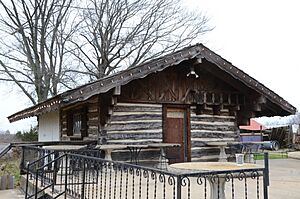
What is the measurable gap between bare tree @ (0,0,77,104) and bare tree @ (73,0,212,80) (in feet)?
7.93

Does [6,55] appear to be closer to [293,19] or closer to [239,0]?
[239,0]

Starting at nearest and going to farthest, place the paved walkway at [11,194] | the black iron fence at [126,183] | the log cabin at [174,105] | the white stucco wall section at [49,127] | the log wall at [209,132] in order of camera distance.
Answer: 1. the black iron fence at [126,183]
2. the paved walkway at [11,194]
3. the log cabin at [174,105]
4. the log wall at [209,132]
5. the white stucco wall section at [49,127]

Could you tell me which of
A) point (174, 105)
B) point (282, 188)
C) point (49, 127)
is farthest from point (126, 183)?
point (49, 127)

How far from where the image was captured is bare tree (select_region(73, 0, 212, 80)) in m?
24.6

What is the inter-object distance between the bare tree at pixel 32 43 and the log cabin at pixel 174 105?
8.34 m

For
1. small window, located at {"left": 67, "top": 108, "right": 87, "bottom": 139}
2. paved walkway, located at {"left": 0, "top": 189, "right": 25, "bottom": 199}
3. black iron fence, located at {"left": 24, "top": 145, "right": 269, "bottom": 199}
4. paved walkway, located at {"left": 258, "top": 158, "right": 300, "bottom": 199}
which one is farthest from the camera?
small window, located at {"left": 67, "top": 108, "right": 87, "bottom": 139}

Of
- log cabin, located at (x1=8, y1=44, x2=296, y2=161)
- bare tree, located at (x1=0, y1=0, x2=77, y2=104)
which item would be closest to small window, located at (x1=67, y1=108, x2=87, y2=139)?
log cabin, located at (x1=8, y1=44, x2=296, y2=161)

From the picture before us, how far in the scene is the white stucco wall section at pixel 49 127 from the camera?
46.6ft

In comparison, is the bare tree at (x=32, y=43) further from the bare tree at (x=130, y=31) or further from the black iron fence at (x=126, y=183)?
the black iron fence at (x=126, y=183)

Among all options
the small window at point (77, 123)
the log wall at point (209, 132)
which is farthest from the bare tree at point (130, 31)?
the log wall at point (209, 132)

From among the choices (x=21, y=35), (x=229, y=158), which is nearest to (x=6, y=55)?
(x=21, y=35)

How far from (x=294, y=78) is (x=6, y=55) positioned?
24455mm

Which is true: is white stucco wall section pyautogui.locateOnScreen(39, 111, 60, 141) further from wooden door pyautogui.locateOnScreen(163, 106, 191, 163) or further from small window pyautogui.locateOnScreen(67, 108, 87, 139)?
wooden door pyautogui.locateOnScreen(163, 106, 191, 163)

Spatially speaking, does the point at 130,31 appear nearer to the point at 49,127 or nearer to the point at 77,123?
the point at 49,127
